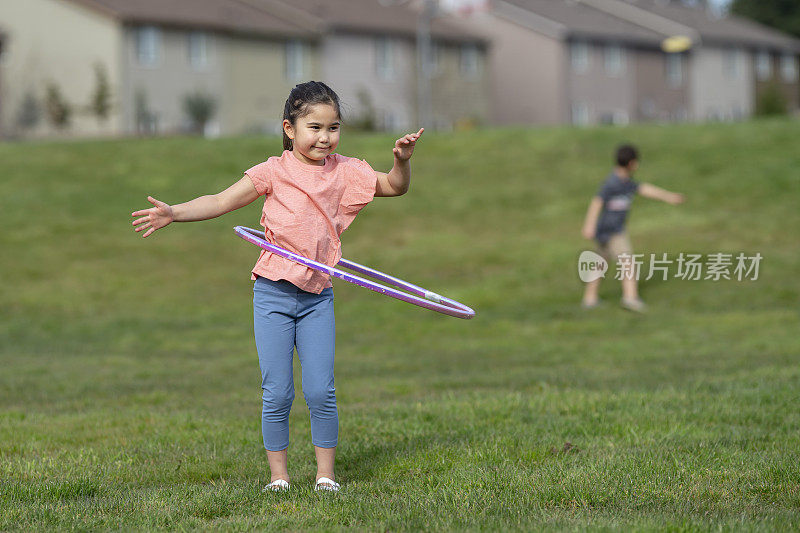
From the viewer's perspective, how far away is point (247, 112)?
50906mm

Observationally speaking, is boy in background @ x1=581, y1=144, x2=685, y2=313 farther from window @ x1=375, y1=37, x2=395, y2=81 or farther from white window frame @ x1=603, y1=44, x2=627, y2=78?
white window frame @ x1=603, y1=44, x2=627, y2=78

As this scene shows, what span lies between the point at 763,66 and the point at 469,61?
Result: 23561 millimetres

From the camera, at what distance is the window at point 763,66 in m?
68.9

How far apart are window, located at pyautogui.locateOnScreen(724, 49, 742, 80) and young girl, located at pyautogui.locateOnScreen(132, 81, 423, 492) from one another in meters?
65.8

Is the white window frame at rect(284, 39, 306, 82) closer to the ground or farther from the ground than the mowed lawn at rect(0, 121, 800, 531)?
farther from the ground

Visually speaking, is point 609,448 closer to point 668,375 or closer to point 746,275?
point 668,375

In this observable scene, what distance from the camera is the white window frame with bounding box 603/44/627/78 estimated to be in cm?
6039

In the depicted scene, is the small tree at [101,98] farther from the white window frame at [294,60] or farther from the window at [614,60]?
the window at [614,60]

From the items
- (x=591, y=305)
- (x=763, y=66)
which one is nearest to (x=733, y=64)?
(x=763, y=66)

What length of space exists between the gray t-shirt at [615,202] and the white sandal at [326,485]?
33.9 ft

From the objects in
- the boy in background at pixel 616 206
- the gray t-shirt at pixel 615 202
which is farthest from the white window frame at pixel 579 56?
the gray t-shirt at pixel 615 202

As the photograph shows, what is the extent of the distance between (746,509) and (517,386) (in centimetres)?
445

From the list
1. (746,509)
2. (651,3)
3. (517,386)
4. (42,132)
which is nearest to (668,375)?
(517,386)

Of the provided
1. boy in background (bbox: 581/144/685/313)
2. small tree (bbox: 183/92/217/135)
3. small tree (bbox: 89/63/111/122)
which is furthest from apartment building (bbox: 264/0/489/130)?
boy in background (bbox: 581/144/685/313)
